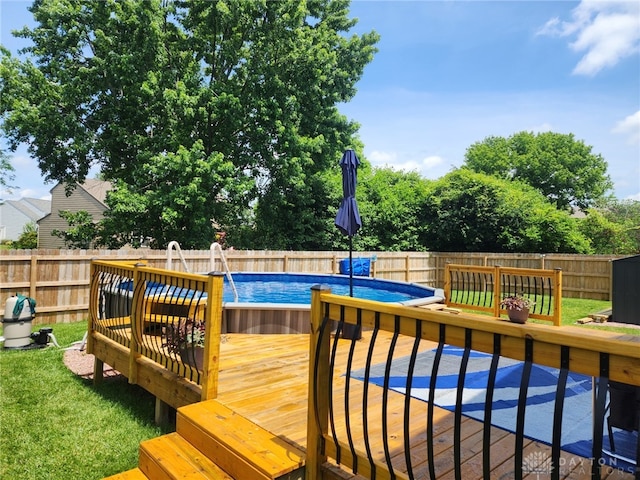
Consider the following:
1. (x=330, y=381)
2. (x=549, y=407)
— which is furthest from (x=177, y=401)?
(x=549, y=407)

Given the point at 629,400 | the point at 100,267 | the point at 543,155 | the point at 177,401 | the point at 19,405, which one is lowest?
the point at 19,405

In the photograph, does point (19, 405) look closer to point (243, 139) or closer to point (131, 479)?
point (131, 479)

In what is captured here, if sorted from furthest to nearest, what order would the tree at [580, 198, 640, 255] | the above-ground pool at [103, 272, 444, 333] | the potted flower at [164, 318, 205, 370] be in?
the tree at [580, 198, 640, 255]
the above-ground pool at [103, 272, 444, 333]
the potted flower at [164, 318, 205, 370]

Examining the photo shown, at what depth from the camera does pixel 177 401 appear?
10.9 feet

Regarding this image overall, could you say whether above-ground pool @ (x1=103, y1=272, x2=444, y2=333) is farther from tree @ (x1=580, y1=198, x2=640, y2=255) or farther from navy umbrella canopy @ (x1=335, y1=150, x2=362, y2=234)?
tree @ (x1=580, y1=198, x2=640, y2=255)

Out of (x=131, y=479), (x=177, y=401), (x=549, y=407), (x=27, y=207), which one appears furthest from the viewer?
(x=27, y=207)

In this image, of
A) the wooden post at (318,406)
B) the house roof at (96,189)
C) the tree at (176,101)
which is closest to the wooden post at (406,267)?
the tree at (176,101)

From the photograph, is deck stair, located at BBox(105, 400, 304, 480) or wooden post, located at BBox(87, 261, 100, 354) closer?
deck stair, located at BBox(105, 400, 304, 480)

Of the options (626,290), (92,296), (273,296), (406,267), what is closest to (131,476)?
(92,296)

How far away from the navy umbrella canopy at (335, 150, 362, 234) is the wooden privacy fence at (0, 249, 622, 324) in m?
4.87

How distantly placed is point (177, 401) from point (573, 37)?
1970 cm

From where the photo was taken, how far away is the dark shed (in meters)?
8.45

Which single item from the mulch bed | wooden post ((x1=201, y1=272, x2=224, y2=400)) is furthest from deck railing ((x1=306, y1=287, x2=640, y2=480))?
the mulch bed

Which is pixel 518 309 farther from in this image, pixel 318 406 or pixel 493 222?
pixel 493 222
